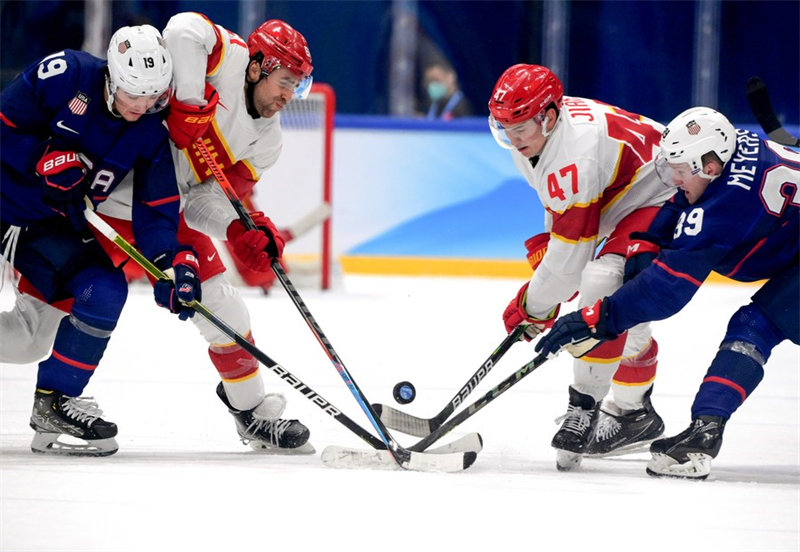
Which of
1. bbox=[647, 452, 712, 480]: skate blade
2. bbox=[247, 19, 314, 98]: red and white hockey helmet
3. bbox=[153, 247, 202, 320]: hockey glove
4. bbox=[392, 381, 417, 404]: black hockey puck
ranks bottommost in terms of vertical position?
bbox=[647, 452, 712, 480]: skate blade

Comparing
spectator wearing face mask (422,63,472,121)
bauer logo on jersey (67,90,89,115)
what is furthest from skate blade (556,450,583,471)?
spectator wearing face mask (422,63,472,121)

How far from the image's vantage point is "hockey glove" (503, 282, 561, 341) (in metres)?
3.07

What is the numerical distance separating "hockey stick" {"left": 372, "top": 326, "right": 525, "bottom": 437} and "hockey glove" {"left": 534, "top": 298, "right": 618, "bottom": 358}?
0.70 ft

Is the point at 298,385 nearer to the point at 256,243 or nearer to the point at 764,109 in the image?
the point at 256,243

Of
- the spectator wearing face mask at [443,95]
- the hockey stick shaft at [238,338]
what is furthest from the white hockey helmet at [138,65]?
the spectator wearing face mask at [443,95]

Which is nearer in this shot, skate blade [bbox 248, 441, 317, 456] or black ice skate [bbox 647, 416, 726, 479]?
black ice skate [bbox 647, 416, 726, 479]

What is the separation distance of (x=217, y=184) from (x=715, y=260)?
1.34 metres

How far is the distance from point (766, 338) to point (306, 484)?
1.18 meters

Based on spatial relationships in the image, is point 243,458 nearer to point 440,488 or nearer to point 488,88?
point 440,488

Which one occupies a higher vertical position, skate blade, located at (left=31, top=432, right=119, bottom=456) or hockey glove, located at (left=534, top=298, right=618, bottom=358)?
hockey glove, located at (left=534, top=298, right=618, bottom=358)

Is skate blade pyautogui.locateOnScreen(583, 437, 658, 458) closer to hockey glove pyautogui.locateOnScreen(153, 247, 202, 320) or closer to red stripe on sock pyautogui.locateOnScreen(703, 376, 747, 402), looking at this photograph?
red stripe on sock pyautogui.locateOnScreen(703, 376, 747, 402)

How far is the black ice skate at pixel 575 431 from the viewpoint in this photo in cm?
289

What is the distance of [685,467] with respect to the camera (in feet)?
9.10

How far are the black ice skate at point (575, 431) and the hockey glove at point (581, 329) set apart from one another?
23cm
